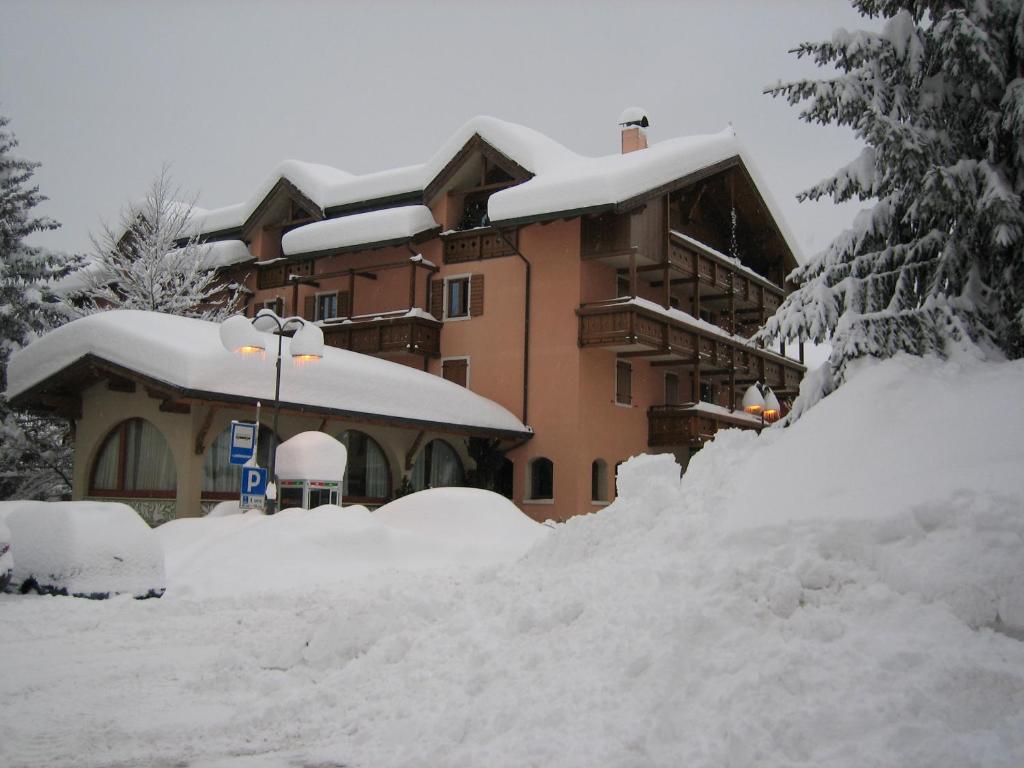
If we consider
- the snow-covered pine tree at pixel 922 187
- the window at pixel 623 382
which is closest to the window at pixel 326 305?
the window at pixel 623 382

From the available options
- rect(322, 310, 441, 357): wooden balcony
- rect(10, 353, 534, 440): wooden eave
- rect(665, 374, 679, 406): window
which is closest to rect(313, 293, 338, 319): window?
rect(322, 310, 441, 357): wooden balcony

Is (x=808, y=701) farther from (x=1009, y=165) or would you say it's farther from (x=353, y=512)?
(x=353, y=512)

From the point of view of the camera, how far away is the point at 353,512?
1437 cm

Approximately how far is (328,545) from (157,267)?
2123 cm

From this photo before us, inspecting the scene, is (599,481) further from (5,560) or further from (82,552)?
(5,560)

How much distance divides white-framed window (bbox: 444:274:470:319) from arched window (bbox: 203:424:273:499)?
28.3ft

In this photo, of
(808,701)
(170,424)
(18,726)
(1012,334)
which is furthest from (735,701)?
(170,424)

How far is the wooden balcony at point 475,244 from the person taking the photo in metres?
26.1

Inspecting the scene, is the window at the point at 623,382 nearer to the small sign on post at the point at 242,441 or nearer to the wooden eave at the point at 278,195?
the wooden eave at the point at 278,195

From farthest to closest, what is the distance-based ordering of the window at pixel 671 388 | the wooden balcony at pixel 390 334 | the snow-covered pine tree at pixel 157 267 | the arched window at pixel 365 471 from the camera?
the snow-covered pine tree at pixel 157 267, the window at pixel 671 388, the wooden balcony at pixel 390 334, the arched window at pixel 365 471

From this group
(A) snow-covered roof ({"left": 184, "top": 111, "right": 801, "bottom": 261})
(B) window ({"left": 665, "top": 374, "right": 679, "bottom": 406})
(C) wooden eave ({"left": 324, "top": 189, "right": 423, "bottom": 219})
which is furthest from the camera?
(B) window ({"left": 665, "top": 374, "right": 679, "bottom": 406})

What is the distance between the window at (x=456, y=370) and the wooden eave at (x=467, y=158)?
16.6 feet

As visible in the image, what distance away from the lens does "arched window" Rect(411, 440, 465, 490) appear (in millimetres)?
23984

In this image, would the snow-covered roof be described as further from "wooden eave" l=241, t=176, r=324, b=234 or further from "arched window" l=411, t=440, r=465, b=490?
"arched window" l=411, t=440, r=465, b=490
